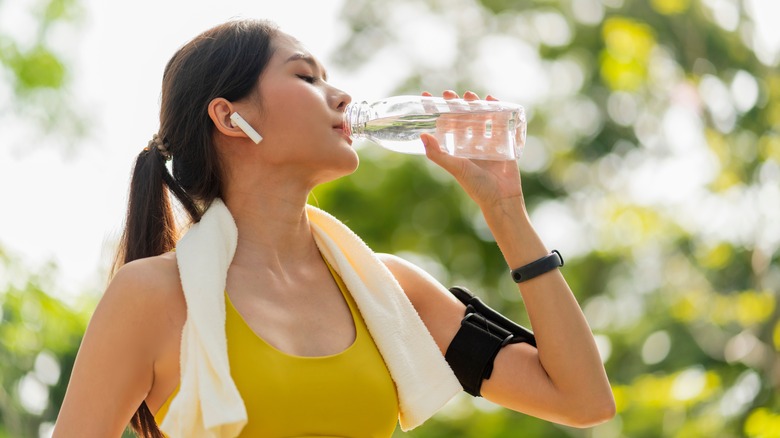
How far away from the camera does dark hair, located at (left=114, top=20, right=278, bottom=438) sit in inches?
94.7

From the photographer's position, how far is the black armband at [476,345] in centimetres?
244

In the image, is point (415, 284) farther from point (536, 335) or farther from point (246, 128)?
point (246, 128)

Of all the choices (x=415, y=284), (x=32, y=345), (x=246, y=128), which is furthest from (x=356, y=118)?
(x=32, y=345)

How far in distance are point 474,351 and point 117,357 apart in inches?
28.5

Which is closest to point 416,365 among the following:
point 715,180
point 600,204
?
point 715,180

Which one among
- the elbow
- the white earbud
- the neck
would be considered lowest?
the elbow

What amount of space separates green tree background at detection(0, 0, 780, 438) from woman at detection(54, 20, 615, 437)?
175 inches

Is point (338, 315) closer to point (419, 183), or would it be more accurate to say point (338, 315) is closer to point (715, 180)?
point (715, 180)

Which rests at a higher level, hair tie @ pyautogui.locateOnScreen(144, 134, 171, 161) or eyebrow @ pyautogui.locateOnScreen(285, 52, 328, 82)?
eyebrow @ pyautogui.locateOnScreen(285, 52, 328, 82)

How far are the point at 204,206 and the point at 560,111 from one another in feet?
36.5

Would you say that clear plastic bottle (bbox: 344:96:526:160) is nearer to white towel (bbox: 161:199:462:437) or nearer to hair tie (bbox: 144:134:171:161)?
white towel (bbox: 161:199:462:437)

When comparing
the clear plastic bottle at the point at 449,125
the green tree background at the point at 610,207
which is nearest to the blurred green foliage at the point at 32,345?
the green tree background at the point at 610,207

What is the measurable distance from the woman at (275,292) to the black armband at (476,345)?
0.02m

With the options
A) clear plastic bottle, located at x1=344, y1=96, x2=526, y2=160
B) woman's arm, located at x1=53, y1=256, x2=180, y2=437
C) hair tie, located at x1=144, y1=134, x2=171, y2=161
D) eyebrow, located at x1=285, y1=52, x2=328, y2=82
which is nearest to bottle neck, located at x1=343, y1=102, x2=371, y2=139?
clear plastic bottle, located at x1=344, y1=96, x2=526, y2=160
